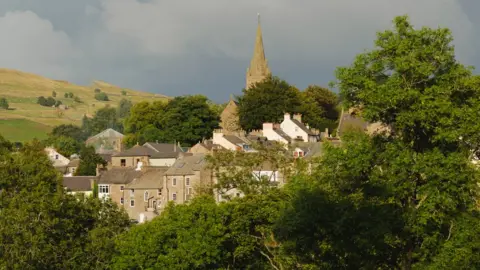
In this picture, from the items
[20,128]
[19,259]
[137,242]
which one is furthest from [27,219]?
[20,128]

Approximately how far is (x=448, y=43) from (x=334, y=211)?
259 inches

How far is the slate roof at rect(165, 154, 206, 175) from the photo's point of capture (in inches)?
3029

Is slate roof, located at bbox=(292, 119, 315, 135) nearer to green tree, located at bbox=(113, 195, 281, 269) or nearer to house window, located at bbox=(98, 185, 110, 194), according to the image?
house window, located at bbox=(98, 185, 110, 194)

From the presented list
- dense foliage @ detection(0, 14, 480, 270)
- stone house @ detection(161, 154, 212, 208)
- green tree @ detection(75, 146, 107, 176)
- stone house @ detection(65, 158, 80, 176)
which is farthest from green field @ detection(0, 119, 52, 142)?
dense foliage @ detection(0, 14, 480, 270)

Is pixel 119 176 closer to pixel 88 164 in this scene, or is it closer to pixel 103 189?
pixel 103 189

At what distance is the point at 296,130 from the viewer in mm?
101562

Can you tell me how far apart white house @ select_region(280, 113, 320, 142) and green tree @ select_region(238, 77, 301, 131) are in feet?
21.5

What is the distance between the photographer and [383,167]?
27.7 meters

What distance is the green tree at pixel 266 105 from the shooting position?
109 m

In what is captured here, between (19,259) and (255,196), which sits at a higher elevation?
(255,196)

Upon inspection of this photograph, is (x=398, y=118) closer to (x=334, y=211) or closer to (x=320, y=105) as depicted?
(x=334, y=211)

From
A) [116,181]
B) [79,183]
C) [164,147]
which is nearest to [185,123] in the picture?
[164,147]

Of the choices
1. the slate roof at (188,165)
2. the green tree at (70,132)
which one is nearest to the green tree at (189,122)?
the slate roof at (188,165)

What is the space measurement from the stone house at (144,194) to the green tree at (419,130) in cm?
5262
